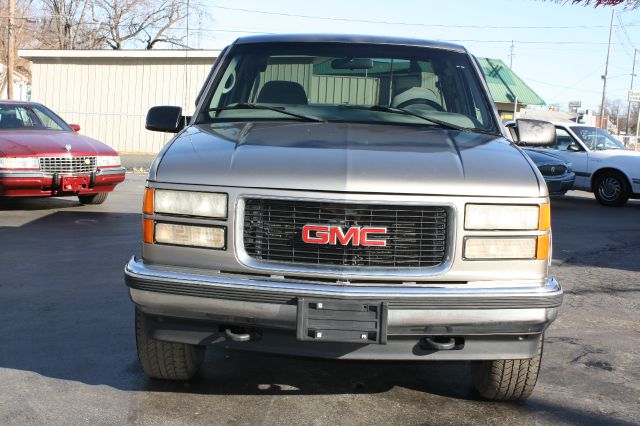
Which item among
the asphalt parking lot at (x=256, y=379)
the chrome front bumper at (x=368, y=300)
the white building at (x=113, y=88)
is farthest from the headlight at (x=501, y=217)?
the white building at (x=113, y=88)

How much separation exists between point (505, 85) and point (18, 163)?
35811mm

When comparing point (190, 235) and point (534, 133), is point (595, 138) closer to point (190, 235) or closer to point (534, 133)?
point (534, 133)

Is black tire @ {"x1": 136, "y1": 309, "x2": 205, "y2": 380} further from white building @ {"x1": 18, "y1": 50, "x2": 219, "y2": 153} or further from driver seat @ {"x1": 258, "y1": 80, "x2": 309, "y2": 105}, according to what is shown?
white building @ {"x1": 18, "y1": 50, "x2": 219, "y2": 153}

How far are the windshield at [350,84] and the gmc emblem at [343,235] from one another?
1.30 metres

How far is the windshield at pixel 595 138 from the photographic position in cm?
1555

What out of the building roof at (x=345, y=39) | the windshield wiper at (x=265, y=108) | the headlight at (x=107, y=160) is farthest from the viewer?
the headlight at (x=107, y=160)

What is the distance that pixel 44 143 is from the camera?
1045 centimetres

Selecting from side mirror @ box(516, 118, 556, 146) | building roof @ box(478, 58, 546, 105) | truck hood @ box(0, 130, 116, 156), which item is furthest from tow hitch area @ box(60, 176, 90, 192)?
building roof @ box(478, 58, 546, 105)

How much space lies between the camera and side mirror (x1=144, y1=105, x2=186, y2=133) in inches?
196

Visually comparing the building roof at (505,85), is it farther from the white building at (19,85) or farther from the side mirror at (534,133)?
the side mirror at (534,133)

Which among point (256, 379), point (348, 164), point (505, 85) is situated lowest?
point (256, 379)

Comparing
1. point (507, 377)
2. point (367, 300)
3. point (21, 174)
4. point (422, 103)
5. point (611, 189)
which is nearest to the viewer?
point (367, 300)

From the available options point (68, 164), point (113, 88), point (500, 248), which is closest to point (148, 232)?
point (500, 248)

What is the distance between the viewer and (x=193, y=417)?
12.1 feet
